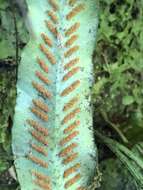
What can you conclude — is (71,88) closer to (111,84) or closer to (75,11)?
(75,11)

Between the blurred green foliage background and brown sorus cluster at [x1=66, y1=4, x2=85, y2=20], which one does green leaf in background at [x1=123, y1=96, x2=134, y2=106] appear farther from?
brown sorus cluster at [x1=66, y1=4, x2=85, y2=20]

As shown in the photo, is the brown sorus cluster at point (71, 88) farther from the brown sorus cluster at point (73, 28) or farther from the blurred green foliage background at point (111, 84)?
the blurred green foliage background at point (111, 84)

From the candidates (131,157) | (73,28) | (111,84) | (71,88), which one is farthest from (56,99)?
(111,84)

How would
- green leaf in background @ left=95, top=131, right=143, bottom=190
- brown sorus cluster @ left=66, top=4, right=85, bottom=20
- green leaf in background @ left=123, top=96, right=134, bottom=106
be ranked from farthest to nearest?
1. green leaf in background @ left=123, top=96, right=134, bottom=106
2. green leaf in background @ left=95, top=131, right=143, bottom=190
3. brown sorus cluster @ left=66, top=4, right=85, bottom=20

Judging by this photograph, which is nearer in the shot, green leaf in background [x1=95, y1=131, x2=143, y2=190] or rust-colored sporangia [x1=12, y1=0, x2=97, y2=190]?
rust-colored sporangia [x1=12, y1=0, x2=97, y2=190]

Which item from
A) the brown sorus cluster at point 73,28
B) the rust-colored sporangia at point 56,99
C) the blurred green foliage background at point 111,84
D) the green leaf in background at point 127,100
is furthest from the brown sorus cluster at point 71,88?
the green leaf in background at point 127,100

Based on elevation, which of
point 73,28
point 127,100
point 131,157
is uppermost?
point 73,28

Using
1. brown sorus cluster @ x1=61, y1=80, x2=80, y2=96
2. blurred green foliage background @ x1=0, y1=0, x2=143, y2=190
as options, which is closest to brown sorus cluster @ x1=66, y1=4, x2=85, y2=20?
brown sorus cluster @ x1=61, y1=80, x2=80, y2=96

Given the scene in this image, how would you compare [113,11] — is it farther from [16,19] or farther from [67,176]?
[67,176]
